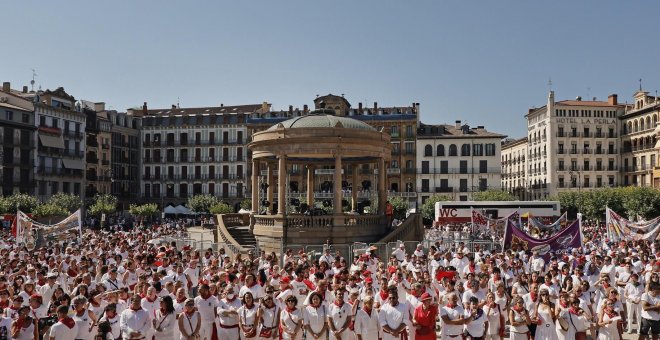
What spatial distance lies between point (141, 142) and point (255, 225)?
2772 inches

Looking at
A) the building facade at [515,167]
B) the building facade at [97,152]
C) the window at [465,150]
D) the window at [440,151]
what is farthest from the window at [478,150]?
the building facade at [97,152]

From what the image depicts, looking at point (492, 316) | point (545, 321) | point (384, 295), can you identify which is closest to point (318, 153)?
point (384, 295)

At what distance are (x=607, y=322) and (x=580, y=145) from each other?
274 feet

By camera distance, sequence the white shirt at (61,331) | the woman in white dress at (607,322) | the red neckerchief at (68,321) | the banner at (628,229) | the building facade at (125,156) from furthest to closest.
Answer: the building facade at (125,156) < the banner at (628,229) < the woman in white dress at (607,322) < the red neckerchief at (68,321) < the white shirt at (61,331)

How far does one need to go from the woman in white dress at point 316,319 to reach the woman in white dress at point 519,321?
3864 mm

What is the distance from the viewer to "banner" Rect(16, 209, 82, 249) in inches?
1171

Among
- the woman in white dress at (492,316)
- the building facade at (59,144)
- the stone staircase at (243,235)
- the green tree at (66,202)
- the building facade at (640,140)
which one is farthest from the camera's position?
the building facade at (640,140)

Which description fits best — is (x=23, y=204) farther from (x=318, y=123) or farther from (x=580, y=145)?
(x=580, y=145)

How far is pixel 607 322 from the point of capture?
1333cm

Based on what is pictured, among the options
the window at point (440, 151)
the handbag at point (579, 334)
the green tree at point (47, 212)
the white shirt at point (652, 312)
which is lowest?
the handbag at point (579, 334)

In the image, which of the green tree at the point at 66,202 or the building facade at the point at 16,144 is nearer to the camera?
the green tree at the point at 66,202

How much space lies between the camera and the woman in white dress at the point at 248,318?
Result: 1259cm

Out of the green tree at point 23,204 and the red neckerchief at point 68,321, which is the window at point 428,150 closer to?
the green tree at point 23,204

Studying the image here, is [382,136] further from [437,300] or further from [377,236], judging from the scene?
[437,300]
